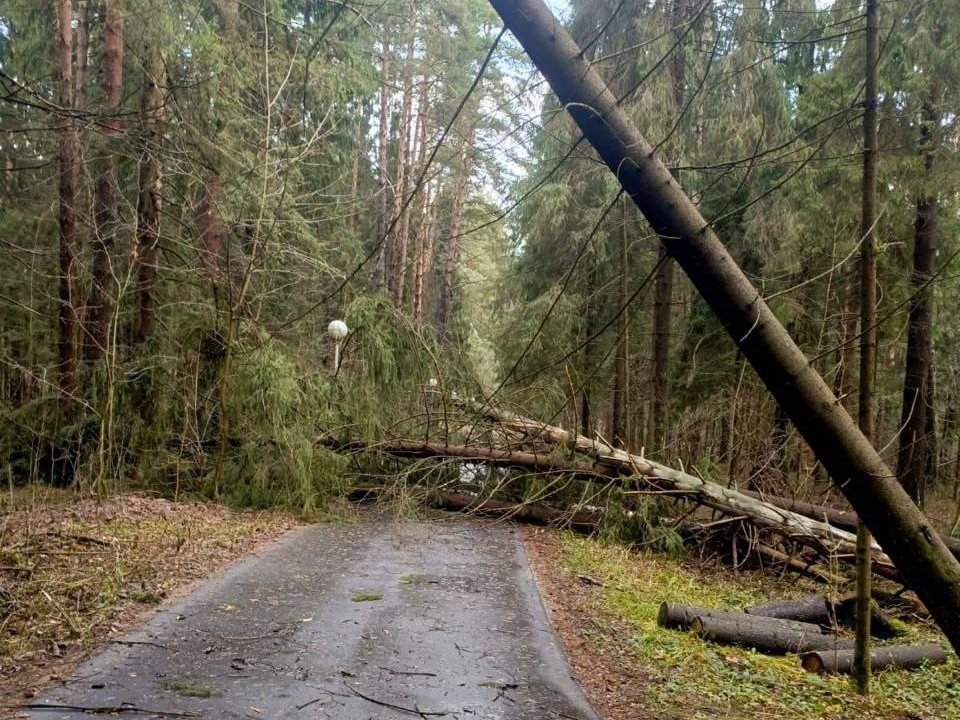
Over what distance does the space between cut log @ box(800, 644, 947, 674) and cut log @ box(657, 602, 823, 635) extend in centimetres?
41

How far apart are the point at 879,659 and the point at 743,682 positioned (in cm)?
138

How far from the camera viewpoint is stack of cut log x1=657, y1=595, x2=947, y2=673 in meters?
5.44

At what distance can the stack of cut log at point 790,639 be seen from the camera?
17.8ft

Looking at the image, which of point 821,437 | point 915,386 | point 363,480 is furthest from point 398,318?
point 821,437

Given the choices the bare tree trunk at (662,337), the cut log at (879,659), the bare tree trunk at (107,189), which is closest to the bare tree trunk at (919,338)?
the bare tree trunk at (662,337)

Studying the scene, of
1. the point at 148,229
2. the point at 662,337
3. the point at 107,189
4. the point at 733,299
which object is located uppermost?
the point at 107,189

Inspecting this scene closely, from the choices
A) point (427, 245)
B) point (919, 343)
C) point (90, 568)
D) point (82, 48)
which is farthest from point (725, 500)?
point (427, 245)

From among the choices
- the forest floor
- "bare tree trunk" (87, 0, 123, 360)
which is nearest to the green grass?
the forest floor

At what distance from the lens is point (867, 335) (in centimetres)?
464

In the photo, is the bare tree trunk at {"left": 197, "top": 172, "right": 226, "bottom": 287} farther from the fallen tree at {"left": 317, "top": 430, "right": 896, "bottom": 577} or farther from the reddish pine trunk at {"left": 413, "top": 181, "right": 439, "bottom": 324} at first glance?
the reddish pine trunk at {"left": 413, "top": 181, "right": 439, "bottom": 324}

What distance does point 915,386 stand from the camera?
10.5m

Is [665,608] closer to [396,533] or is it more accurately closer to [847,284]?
[396,533]

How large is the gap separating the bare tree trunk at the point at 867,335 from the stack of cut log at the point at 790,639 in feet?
1.56

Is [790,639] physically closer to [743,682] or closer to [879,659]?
[879,659]
